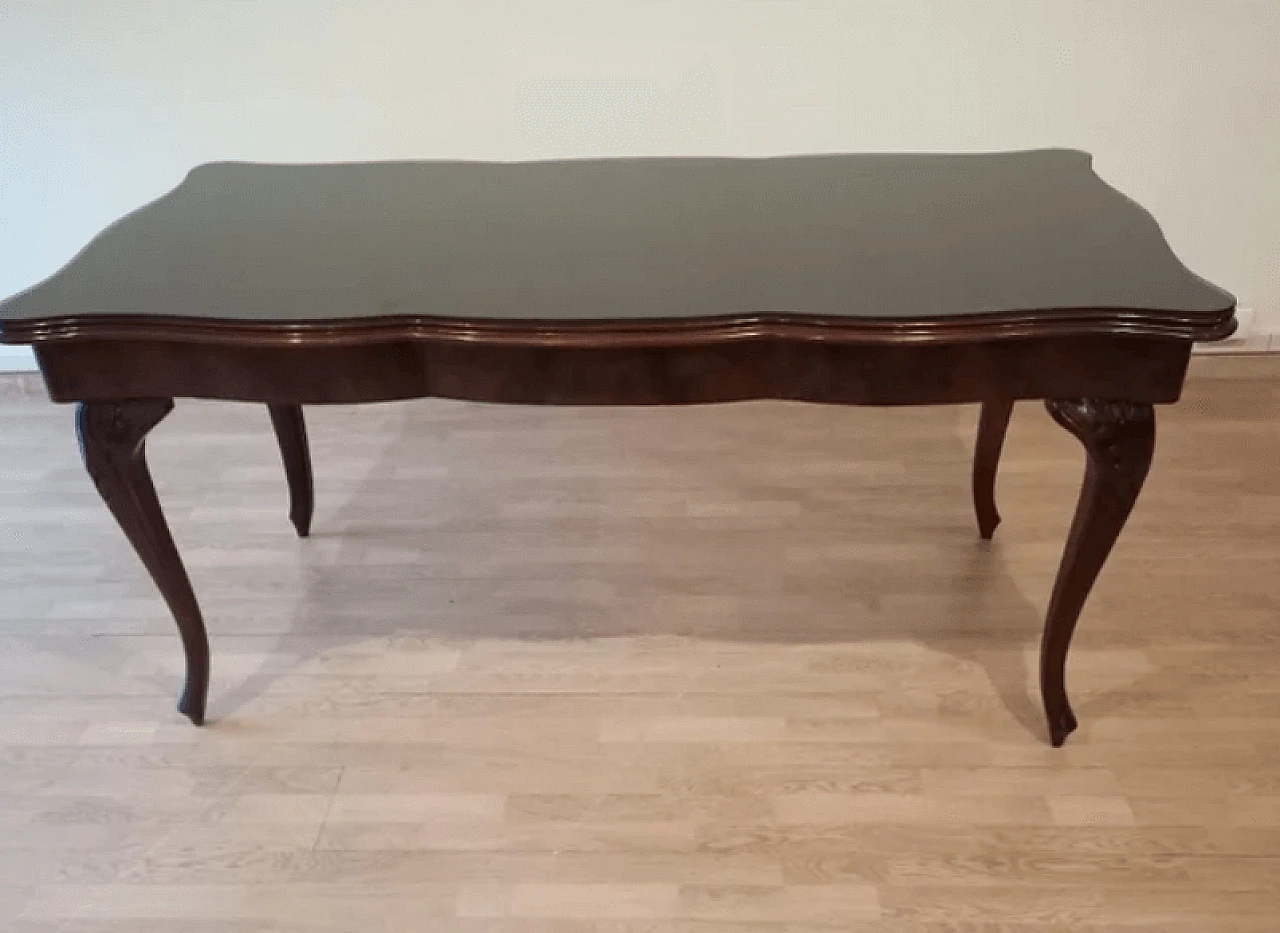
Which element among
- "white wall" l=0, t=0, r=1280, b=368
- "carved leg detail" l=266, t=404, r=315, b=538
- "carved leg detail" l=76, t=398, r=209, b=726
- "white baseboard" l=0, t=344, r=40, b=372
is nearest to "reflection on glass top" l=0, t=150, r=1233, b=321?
"carved leg detail" l=76, t=398, r=209, b=726

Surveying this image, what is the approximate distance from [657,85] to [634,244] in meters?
0.99

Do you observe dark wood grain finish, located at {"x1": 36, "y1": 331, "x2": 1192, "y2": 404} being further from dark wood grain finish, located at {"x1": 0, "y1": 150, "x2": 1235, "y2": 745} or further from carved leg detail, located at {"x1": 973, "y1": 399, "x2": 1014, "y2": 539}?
carved leg detail, located at {"x1": 973, "y1": 399, "x2": 1014, "y2": 539}

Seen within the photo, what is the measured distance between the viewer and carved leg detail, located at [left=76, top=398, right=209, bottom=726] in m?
1.30

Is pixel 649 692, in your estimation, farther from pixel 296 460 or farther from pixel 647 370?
pixel 296 460

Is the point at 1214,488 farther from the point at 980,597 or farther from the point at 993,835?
the point at 993,835

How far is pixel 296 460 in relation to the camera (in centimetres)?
190

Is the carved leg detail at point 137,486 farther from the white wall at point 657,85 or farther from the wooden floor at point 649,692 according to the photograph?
the white wall at point 657,85

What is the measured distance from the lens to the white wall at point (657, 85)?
2113mm

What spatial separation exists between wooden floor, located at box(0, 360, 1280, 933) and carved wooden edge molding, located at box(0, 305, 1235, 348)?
2.14 ft

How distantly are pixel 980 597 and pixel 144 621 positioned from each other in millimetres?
1422

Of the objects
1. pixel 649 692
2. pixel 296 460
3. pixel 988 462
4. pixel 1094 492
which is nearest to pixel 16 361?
pixel 296 460

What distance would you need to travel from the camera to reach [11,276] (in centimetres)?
245

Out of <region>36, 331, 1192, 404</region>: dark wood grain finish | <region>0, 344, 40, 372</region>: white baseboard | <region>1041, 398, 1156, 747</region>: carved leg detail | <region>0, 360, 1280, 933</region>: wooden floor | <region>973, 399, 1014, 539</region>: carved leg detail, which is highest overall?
<region>36, 331, 1192, 404</region>: dark wood grain finish

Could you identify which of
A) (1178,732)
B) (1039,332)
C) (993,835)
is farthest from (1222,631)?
(1039,332)
